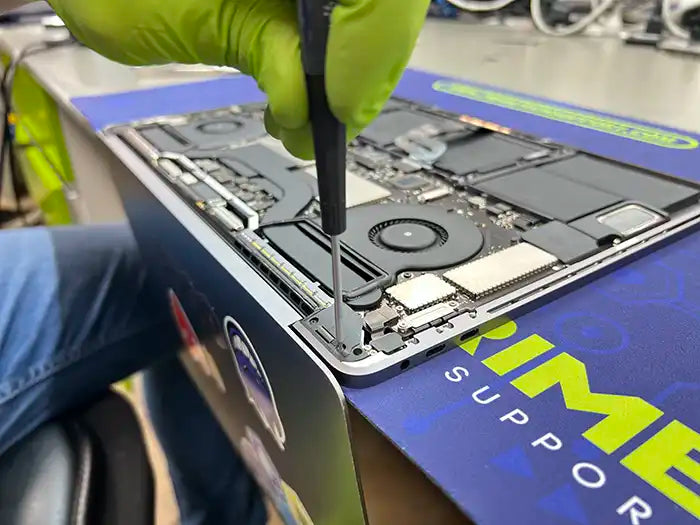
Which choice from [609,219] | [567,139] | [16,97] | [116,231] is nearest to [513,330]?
[609,219]

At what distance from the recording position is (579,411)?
0.33 metres

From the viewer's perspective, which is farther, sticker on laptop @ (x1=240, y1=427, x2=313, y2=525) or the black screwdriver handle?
sticker on laptop @ (x1=240, y1=427, x2=313, y2=525)

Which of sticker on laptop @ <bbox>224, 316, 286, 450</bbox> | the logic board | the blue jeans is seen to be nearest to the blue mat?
the logic board

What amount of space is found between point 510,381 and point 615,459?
7 cm

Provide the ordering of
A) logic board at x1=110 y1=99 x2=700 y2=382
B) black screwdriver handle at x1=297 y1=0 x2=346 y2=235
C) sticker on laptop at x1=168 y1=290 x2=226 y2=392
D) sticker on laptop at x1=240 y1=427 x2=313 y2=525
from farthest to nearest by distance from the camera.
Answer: sticker on laptop at x1=168 y1=290 x2=226 y2=392 → sticker on laptop at x1=240 y1=427 x2=313 y2=525 → logic board at x1=110 y1=99 x2=700 y2=382 → black screwdriver handle at x1=297 y1=0 x2=346 y2=235

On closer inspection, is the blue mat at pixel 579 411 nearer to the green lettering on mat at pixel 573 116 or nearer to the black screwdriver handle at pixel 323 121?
the black screwdriver handle at pixel 323 121

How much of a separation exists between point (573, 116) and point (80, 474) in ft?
2.34

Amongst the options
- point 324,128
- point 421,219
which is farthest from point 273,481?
point 324,128

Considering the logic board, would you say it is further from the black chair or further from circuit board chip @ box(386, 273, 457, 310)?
the black chair

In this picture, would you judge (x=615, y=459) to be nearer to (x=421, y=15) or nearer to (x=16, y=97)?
(x=421, y=15)

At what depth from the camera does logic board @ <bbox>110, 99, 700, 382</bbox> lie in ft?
1.26

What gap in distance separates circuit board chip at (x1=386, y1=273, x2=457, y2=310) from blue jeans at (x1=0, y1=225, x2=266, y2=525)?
393 millimetres

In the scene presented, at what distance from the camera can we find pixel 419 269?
0.43m

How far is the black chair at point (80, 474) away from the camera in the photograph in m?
0.47
